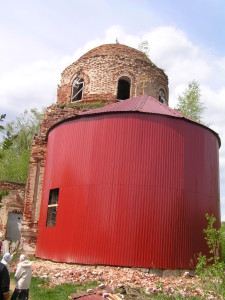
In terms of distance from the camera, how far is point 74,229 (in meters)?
12.2

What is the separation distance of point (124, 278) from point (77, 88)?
12201 millimetres

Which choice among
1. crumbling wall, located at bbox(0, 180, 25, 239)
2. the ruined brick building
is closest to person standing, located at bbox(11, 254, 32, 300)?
the ruined brick building

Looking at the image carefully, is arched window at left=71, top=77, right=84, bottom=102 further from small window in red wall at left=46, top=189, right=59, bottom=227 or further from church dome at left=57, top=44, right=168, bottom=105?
small window in red wall at left=46, top=189, right=59, bottom=227

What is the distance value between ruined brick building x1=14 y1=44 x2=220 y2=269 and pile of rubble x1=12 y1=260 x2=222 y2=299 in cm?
38

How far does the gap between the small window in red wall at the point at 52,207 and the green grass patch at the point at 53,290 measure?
11.7 feet

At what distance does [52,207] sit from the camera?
Result: 46.0 feet

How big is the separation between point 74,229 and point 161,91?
436 inches

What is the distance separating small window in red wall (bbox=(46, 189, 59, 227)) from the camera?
13859 millimetres

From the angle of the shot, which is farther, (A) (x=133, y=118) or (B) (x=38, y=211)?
(B) (x=38, y=211)

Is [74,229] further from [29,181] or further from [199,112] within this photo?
[199,112]

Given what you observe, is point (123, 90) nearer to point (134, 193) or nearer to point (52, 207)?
point (52, 207)

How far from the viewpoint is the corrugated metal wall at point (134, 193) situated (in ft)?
38.0

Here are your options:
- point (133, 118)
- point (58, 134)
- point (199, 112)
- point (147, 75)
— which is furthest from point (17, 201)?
point (199, 112)

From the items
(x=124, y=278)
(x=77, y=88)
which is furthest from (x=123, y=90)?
(x=124, y=278)
